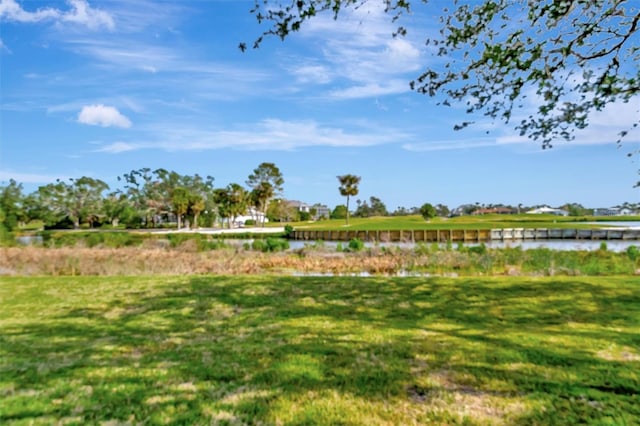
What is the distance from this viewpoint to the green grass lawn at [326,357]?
2818mm

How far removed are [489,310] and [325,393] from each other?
407cm

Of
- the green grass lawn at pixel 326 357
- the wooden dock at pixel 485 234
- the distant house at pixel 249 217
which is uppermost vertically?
the distant house at pixel 249 217

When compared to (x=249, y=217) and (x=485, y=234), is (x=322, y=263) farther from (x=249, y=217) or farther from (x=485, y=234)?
(x=249, y=217)

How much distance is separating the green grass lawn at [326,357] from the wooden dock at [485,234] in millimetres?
31030

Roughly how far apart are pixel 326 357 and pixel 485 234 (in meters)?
42.4

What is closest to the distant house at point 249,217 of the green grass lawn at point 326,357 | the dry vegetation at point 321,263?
the dry vegetation at point 321,263

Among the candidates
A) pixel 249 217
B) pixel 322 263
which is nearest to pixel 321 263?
pixel 322 263

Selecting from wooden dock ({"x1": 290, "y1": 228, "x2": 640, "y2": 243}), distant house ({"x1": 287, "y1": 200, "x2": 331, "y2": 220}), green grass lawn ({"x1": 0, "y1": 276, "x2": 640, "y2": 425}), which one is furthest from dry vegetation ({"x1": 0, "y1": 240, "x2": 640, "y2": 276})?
distant house ({"x1": 287, "y1": 200, "x2": 331, "y2": 220})

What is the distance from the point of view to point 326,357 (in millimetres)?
3934

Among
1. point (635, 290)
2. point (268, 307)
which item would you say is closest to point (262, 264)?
point (268, 307)

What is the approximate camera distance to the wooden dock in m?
39.0

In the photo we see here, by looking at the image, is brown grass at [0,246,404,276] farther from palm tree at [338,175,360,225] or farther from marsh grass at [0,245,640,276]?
palm tree at [338,175,360,225]

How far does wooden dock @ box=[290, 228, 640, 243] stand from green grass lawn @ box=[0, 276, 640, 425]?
1222 inches

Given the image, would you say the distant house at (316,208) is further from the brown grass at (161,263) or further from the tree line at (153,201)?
the brown grass at (161,263)
